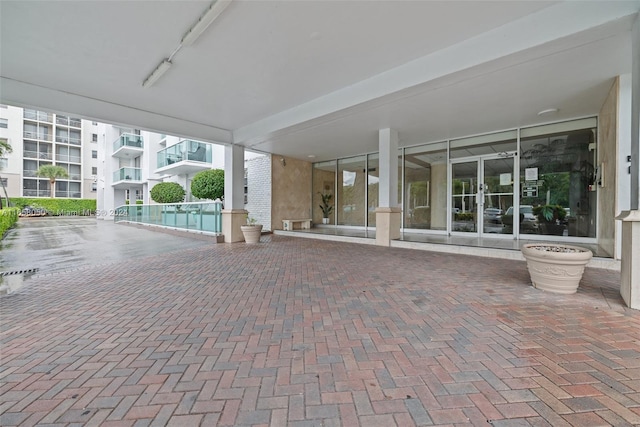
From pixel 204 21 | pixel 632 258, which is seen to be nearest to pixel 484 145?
pixel 632 258

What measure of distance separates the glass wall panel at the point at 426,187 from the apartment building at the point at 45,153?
38492mm

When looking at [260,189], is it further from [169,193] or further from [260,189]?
[169,193]

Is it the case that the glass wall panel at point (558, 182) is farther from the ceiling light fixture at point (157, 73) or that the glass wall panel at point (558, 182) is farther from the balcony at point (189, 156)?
the balcony at point (189, 156)

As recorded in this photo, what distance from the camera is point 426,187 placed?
29.4 feet

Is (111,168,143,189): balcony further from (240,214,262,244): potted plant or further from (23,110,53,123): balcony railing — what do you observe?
(240,214,262,244): potted plant

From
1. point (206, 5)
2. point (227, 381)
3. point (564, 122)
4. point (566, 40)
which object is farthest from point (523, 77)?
point (227, 381)

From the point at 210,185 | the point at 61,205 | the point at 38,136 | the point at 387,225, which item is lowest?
the point at 387,225

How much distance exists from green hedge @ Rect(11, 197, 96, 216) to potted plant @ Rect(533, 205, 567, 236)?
3898cm

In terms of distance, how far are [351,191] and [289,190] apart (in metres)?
2.61

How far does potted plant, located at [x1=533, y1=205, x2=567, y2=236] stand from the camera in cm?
652

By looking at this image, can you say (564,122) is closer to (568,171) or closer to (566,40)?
(568,171)

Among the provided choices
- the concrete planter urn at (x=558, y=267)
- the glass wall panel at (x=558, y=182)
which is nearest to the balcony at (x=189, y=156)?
the glass wall panel at (x=558, y=182)

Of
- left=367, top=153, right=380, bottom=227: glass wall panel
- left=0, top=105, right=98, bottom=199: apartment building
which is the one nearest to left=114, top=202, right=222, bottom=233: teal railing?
left=367, top=153, right=380, bottom=227: glass wall panel

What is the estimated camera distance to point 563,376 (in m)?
1.74
